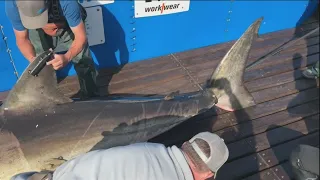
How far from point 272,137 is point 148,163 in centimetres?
215

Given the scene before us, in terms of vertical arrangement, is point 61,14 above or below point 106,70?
above

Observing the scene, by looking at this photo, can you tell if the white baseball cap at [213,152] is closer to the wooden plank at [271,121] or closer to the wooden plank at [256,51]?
the wooden plank at [271,121]

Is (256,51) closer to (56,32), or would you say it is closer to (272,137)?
(272,137)

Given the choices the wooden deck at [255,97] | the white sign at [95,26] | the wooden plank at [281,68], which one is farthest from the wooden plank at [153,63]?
the wooden plank at [281,68]

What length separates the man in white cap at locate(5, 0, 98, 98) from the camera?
101 inches

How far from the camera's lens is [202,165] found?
1792 millimetres

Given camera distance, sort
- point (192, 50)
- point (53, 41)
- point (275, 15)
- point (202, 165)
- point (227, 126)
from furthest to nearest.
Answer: point (275, 15), point (192, 50), point (227, 126), point (53, 41), point (202, 165)

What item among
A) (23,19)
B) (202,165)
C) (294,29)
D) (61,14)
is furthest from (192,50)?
(202,165)

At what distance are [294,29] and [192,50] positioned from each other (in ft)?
6.48

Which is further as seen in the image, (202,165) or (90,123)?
(90,123)

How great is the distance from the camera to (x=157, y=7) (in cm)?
410

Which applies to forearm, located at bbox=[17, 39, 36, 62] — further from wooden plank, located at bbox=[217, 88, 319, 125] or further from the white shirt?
wooden plank, located at bbox=[217, 88, 319, 125]

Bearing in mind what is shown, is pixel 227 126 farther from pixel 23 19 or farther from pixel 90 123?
pixel 23 19

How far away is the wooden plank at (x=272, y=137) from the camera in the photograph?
3.30 metres
